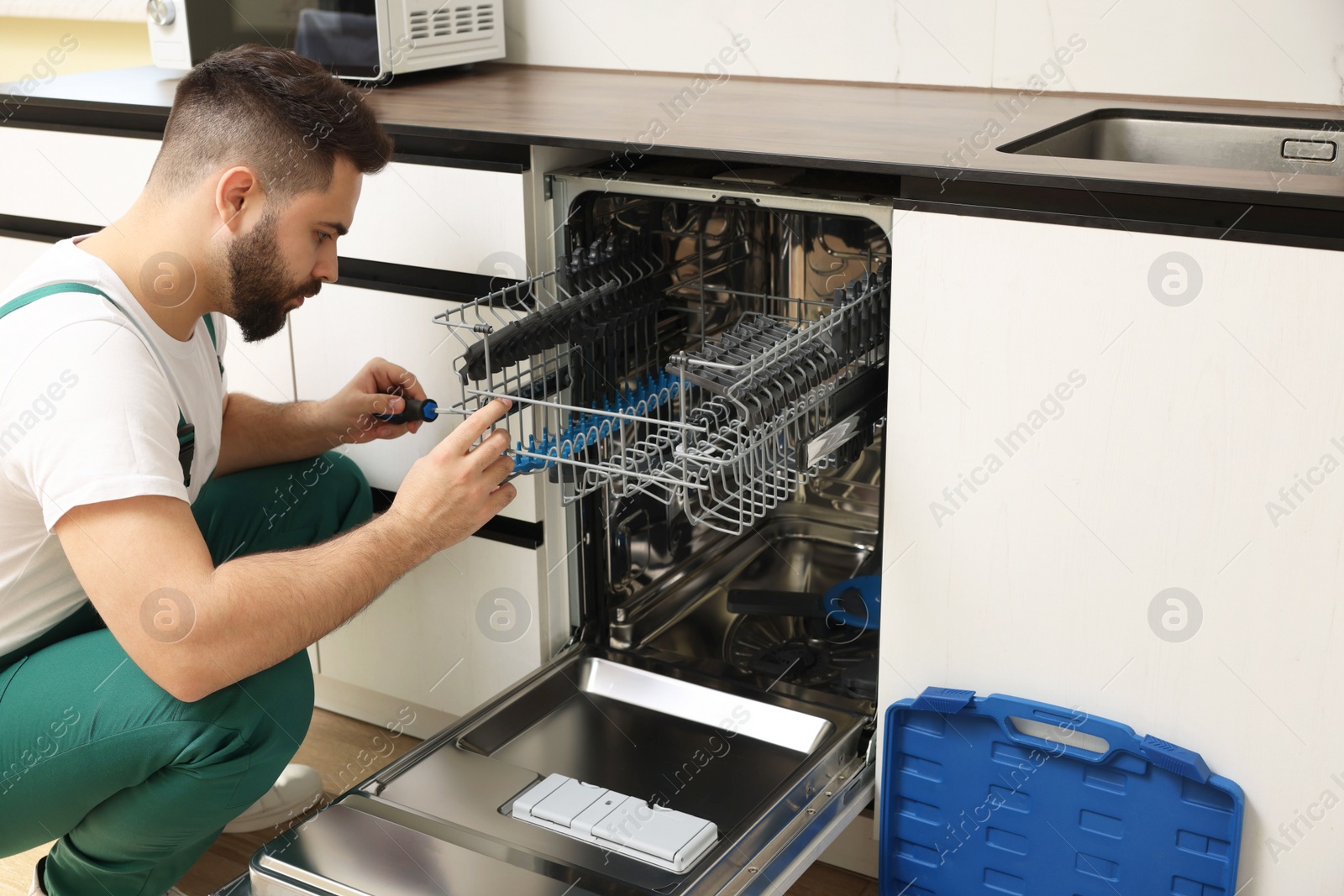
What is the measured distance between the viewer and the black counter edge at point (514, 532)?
1.57 m

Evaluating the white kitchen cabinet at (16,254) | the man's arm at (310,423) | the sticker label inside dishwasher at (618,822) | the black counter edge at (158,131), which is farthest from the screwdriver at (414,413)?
the white kitchen cabinet at (16,254)

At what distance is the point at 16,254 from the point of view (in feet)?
6.16

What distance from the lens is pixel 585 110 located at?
157 cm

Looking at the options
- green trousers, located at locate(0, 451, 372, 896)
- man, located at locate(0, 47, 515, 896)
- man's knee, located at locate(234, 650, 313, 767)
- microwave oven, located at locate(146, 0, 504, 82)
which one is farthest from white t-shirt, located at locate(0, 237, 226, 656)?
microwave oven, located at locate(146, 0, 504, 82)

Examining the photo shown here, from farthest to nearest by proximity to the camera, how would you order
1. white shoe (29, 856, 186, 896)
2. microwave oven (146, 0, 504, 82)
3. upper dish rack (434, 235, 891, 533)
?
microwave oven (146, 0, 504, 82) → white shoe (29, 856, 186, 896) → upper dish rack (434, 235, 891, 533)

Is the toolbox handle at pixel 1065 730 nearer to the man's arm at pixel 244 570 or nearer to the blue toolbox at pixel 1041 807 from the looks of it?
the blue toolbox at pixel 1041 807

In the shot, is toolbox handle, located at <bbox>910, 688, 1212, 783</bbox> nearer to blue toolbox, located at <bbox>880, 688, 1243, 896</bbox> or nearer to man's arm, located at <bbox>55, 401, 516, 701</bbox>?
blue toolbox, located at <bbox>880, 688, 1243, 896</bbox>

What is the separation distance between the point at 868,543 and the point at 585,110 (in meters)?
0.76

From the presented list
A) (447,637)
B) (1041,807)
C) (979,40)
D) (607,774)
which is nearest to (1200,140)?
(979,40)

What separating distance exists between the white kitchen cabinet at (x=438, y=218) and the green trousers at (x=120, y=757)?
0.51 metres

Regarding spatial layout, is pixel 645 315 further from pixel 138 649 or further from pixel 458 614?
pixel 138 649

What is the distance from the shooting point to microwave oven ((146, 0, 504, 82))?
177 centimetres

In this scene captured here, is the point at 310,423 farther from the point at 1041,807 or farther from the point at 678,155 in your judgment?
the point at 1041,807

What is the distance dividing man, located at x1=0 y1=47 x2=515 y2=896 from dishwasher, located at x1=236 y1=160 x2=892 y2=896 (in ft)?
0.42
